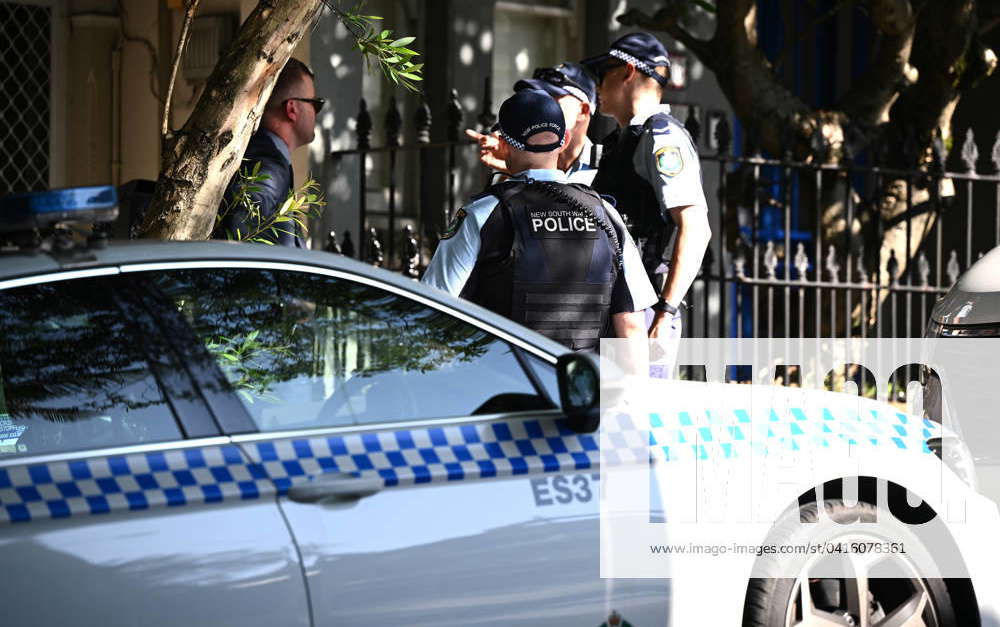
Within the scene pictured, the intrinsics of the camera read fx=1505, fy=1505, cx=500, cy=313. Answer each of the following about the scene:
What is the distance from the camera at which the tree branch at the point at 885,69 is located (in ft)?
30.3

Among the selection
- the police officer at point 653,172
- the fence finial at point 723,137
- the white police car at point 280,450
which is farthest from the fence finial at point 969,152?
the white police car at point 280,450

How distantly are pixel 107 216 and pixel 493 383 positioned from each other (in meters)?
0.95

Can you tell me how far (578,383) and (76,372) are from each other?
1086mm

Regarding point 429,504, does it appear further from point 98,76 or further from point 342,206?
point 98,76

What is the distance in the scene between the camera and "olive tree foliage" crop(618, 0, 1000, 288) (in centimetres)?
923

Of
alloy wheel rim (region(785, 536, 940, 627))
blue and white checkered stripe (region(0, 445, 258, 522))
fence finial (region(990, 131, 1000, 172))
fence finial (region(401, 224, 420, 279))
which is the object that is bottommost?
A: alloy wheel rim (region(785, 536, 940, 627))

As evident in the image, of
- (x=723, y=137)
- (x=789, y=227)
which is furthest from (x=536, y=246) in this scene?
(x=789, y=227)

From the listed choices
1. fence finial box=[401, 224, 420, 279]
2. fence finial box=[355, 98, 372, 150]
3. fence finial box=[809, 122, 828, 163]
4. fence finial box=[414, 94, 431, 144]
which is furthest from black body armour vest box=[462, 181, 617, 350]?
fence finial box=[809, 122, 828, 163]

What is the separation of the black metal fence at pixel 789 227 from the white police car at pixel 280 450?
12.8 feet

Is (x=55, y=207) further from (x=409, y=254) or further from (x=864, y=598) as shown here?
(x=409, y=254)

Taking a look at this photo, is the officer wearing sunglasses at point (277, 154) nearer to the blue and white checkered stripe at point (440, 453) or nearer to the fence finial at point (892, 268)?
the blue and white checkered stripe at point (440, 453)

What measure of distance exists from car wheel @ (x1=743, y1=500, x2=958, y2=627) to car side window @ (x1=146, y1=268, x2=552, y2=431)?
0.87m

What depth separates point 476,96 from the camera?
33.2 feet

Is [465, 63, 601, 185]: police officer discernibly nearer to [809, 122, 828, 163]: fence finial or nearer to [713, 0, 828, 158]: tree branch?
[809, 122, 828, 163]: fence finial
